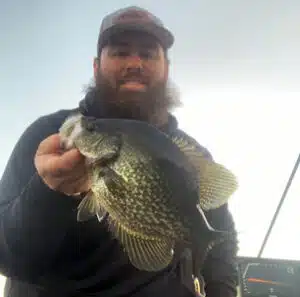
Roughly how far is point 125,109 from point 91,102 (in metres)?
0.27

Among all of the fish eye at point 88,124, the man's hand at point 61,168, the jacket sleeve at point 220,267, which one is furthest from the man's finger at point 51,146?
the jacket sleeve at point 220,267

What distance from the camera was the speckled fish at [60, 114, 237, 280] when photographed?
Result: 1.35m

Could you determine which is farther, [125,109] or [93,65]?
[93,65]

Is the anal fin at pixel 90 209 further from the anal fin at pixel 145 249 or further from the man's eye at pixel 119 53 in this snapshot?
the man's eye at pixel 119 53

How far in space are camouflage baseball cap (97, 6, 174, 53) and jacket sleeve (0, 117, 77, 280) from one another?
1350 mm

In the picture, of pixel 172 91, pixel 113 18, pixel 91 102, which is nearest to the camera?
pixel 91 102

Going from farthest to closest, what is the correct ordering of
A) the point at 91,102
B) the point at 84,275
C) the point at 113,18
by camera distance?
the point at 113,18 → the point at 91,102 → the point at 84,275

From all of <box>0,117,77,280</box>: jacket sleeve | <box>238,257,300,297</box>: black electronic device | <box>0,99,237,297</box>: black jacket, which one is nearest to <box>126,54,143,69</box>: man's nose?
<box>0,99,237,297</box>: black jacket

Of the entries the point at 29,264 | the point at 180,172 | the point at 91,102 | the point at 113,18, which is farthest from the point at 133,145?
the point at 113,18

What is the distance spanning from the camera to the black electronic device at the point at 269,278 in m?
4.69

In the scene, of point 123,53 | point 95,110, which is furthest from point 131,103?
point 123,53

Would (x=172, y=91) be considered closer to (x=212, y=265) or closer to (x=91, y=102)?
(x=91, y=102)

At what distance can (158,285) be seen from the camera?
2.09m

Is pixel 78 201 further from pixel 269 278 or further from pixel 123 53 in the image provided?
pixel 269 278
